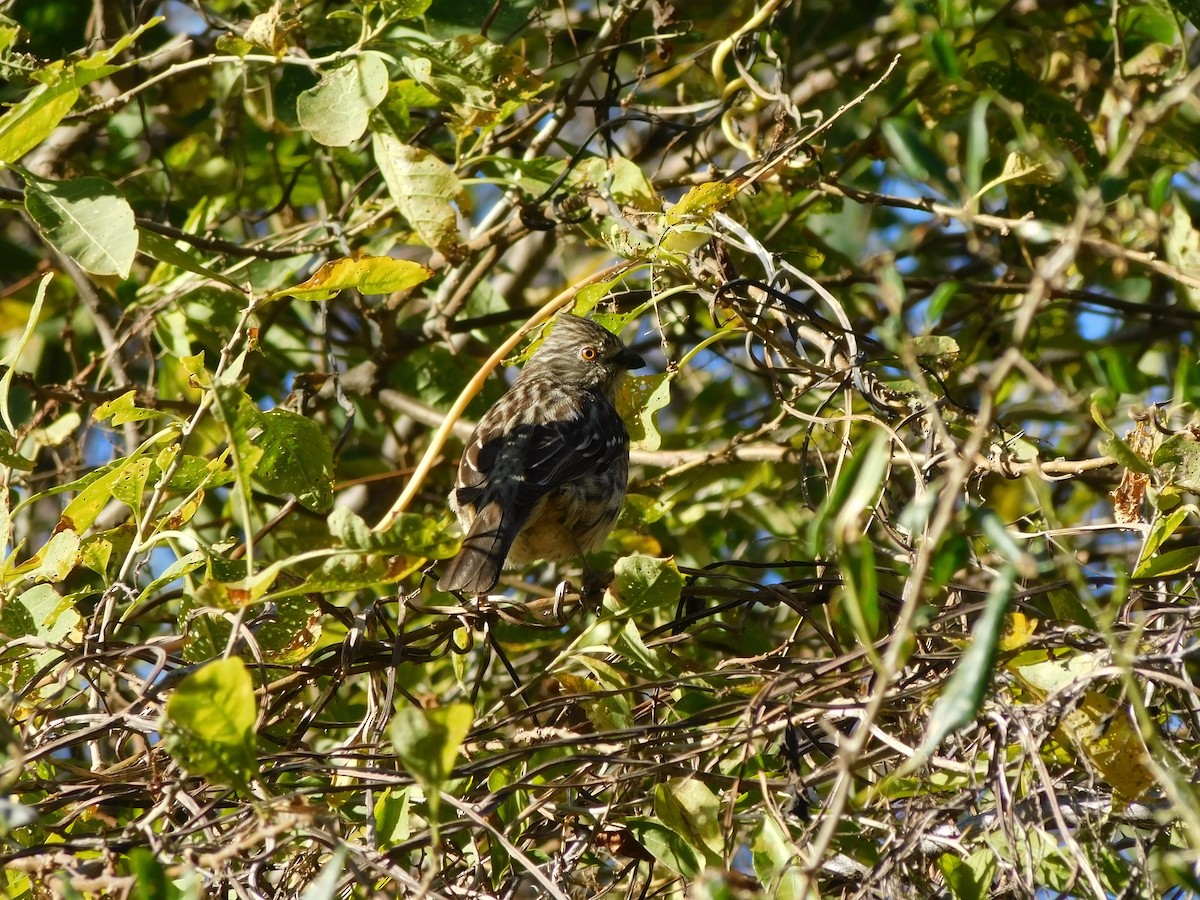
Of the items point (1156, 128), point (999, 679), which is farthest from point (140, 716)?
point (1156, 128)

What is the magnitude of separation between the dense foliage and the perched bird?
190 mm

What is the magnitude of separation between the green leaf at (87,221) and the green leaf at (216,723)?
1.50m

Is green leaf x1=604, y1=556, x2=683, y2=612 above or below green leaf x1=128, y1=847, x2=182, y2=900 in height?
below

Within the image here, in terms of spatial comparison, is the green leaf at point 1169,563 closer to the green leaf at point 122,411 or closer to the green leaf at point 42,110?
the green leaf at point 122,411

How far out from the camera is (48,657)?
339cm

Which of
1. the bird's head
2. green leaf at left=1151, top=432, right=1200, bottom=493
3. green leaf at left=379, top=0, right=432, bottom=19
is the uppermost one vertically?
green leaf at left=379, top=0, right=432, bottom=19

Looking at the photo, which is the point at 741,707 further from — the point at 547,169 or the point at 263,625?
the point at 547,169

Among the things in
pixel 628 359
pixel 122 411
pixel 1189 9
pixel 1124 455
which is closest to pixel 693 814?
pixel 1124 455

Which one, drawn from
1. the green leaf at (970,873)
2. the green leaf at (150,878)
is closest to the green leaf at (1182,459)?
the green leaf at (970,873)

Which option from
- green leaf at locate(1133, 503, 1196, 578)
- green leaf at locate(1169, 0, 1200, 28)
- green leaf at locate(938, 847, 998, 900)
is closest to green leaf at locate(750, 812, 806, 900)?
green leaf at locate(938, 847, 998, 900)

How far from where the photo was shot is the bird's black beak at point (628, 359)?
629cm

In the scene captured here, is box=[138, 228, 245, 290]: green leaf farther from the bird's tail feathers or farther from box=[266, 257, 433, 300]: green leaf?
the bird's tail feathers

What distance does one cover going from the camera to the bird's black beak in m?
6.29

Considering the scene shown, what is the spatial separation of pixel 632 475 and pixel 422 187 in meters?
2.24
